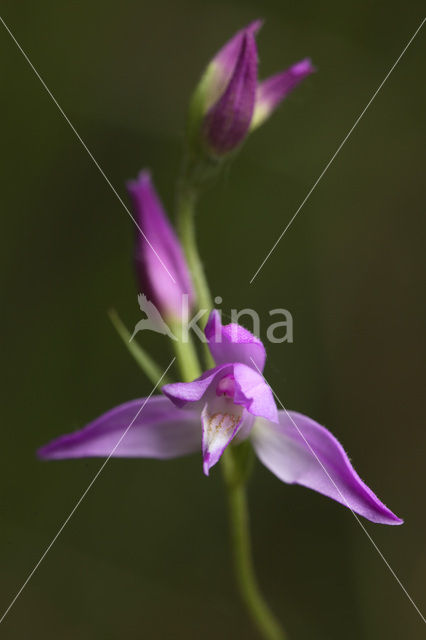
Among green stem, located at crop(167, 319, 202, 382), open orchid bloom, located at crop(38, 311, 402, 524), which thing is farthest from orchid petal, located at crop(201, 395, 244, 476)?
green stem, located at crop(167, 319, 202, 382)

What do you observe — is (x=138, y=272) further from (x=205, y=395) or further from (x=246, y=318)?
(x=246, y=318)

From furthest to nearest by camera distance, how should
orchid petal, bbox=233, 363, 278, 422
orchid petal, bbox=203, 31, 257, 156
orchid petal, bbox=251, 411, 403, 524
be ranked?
orchid petal, bbox=203, 31, 257, 156 → orchid petal, bbox=233, 363, 278, 422 → orchid petal, bbox=251, 411, 403, 524

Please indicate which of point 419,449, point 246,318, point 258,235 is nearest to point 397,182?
point 258,235

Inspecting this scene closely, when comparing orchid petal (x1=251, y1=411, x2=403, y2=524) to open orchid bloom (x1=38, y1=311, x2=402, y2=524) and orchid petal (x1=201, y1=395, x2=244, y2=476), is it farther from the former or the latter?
orchid petal (x1=201, y1=395, x2=244, y2=476)

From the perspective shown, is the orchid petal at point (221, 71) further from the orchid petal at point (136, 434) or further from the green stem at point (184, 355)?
the orchid petal at point (136, 434)

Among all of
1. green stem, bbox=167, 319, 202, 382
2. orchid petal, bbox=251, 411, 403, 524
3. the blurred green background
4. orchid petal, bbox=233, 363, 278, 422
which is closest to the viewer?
orchid petal, bbox=251, 411, 403, 524

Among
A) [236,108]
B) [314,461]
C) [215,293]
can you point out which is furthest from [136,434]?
[215,293]
